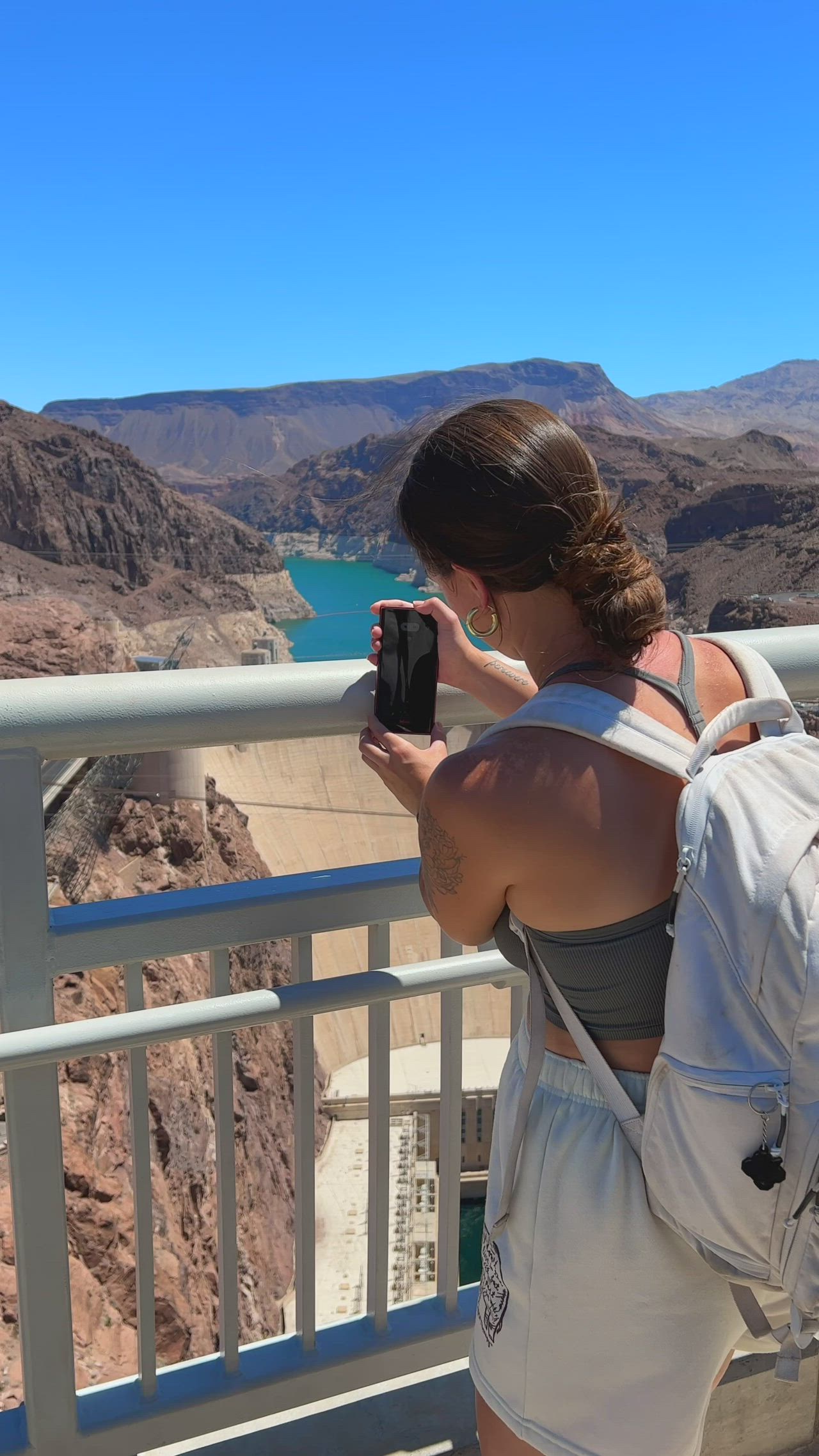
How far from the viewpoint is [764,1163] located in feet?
1.96

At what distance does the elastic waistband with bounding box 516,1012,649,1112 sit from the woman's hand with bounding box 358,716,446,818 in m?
0.19

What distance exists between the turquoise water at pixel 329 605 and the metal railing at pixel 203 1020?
103ft

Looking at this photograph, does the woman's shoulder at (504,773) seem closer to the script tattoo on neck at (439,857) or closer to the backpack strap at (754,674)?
the script tattoo on neck at (439,857)

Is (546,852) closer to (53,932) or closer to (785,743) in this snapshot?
(785,743)

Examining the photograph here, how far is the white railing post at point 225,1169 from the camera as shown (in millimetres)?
936

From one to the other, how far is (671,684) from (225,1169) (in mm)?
574

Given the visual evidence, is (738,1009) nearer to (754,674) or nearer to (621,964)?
(621,964)

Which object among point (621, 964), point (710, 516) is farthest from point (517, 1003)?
point (710, 516)

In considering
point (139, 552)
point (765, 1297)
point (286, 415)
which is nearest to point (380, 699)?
point (765, 1297)

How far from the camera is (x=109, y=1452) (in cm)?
96

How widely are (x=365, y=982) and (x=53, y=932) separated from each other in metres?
0.25

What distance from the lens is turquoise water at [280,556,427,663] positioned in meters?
36.3

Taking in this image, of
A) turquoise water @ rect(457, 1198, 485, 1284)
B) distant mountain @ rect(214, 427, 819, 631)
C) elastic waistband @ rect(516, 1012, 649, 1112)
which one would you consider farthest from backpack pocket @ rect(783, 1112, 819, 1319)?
distant mountain @ rect(214, 427, 819, 631)

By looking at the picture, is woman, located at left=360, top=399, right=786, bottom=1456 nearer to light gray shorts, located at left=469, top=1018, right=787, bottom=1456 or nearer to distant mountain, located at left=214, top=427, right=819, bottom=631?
light gray shorts, located at left=469, top=1018, right=787, bottom=1456
